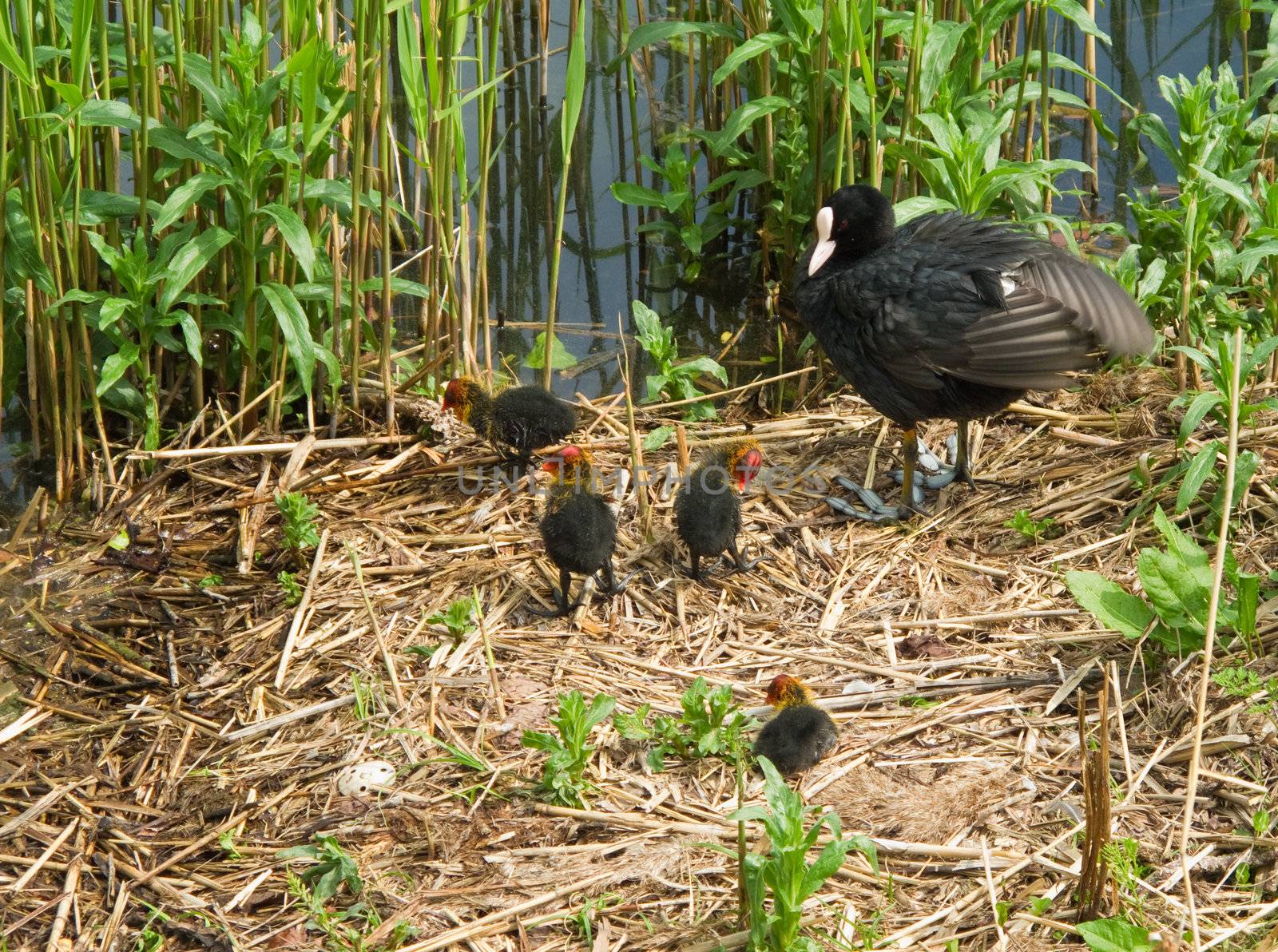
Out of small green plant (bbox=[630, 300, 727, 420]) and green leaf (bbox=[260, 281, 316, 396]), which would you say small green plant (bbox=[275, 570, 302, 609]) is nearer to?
green leaf (bbox=[260, 281, 316, 396])

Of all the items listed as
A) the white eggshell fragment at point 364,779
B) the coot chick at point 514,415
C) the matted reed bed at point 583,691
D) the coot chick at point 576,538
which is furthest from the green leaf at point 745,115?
the white eggshell fragment at point 364,779

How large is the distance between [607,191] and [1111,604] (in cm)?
378

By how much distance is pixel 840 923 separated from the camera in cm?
278

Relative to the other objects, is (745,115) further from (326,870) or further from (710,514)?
(326,870)

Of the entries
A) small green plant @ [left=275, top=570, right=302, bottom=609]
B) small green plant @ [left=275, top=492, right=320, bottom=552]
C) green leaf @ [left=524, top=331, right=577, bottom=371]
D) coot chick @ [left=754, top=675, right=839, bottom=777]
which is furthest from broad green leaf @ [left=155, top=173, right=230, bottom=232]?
coot chick @ [left=754, top=675, right=839, bottom=777]

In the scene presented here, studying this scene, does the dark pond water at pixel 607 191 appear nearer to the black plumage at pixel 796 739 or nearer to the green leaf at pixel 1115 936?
the black plumage at pixel 796 739

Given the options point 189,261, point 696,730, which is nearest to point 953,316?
point 696,730

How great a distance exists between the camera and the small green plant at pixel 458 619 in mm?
3764

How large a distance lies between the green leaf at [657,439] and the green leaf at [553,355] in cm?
93

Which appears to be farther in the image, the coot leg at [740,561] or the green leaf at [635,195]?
the green leaf at [635,195]

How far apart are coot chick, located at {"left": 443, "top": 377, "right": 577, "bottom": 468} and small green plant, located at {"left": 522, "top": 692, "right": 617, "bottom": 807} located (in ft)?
4.34

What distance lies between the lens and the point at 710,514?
12.5 feet

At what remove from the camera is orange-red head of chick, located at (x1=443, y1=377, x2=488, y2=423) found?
14.6 ft

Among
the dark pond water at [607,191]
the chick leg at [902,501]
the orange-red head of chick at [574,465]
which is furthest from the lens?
the dark pond water at [607,191]
